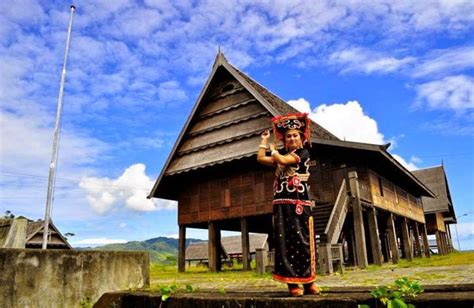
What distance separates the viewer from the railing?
36.4ft

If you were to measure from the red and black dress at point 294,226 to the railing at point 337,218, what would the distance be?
7.33 meters

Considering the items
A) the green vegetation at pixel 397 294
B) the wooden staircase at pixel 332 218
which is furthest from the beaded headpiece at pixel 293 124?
the wooden staircase at pixel 332 218

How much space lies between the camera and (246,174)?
16266 millimetres

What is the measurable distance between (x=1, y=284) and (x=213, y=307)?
2441 mm

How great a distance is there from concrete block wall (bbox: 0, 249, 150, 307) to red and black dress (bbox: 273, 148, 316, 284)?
259 cm

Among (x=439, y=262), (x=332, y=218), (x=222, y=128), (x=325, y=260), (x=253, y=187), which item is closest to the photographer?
(x=325, y=260)

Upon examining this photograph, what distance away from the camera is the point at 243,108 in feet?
54.8

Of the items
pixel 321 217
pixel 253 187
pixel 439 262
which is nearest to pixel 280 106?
pixel 253 187

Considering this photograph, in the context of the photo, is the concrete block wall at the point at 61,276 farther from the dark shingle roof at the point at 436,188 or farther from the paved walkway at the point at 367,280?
the dark shingle roof at the point at 436,188

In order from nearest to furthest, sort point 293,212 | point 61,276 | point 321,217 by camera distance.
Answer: point 293,212 → point 61,276 → point 321,217

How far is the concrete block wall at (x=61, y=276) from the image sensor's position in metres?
4.34

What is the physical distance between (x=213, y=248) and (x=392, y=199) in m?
8.81

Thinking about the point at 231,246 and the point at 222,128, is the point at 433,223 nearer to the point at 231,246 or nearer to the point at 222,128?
the point at 231,246

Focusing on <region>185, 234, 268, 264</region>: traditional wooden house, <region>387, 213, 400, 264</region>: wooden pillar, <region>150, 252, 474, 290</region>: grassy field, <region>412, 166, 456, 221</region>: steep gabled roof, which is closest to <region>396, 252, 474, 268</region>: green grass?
<region>387, 213, 400, 264</region>: wooden pillar
